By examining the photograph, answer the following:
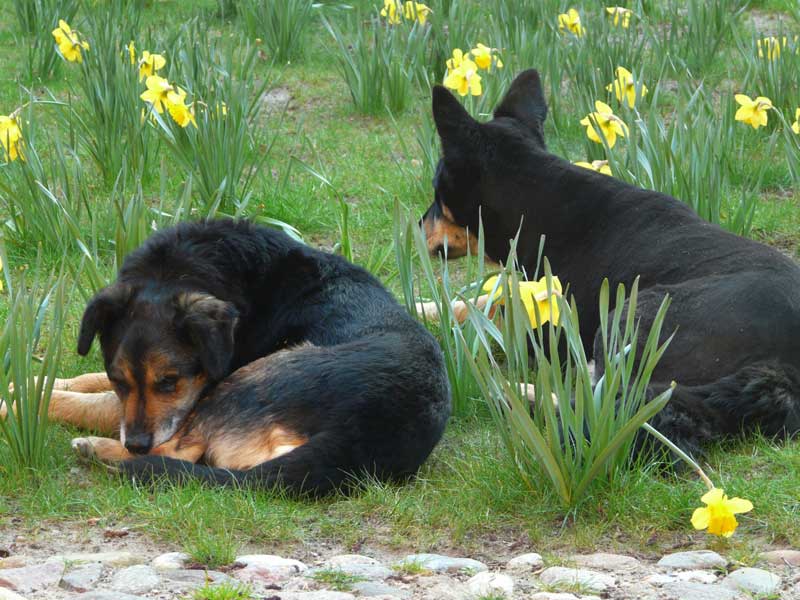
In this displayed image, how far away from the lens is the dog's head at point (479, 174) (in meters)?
5.43

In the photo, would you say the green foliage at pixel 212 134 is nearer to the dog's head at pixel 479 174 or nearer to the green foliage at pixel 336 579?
the dog's head at pixel 479 174

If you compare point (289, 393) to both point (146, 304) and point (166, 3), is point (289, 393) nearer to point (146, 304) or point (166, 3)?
point (146, 304)

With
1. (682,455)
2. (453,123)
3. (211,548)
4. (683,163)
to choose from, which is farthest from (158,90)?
(682,455)

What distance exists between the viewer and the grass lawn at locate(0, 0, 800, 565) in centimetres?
338

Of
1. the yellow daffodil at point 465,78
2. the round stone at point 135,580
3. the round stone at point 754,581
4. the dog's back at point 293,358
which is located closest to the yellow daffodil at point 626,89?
the yellow daffodil at point 465,78

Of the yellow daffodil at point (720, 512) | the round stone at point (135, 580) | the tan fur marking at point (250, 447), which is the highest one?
the yellow daffodil at point (720, 512)

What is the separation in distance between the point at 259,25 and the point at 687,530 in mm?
6799

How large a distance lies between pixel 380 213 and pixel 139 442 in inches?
127

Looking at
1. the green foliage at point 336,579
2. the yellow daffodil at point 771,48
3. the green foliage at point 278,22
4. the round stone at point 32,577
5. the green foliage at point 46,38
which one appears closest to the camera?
the round stone at point 32,577

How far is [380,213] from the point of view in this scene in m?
6.79

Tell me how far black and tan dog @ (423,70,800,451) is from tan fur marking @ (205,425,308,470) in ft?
4.01

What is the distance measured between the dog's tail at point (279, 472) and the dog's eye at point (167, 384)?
1.06 ft

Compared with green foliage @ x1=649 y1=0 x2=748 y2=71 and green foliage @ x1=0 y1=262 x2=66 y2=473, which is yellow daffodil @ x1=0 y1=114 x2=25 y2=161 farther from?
green foliage @ x1=649 y1=0 x2=748 y2=71


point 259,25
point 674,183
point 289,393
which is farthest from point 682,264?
point 259,25
